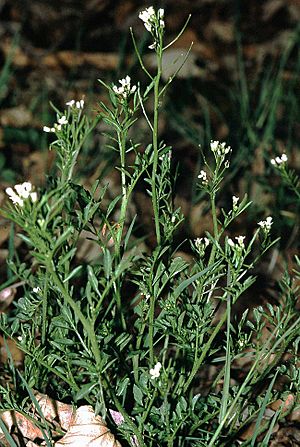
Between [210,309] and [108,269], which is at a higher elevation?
[108,269]

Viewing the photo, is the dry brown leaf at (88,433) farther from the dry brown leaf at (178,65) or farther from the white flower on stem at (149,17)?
the dry brown leaf at (178,65)

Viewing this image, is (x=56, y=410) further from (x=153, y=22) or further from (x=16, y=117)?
(x=16, y=117)

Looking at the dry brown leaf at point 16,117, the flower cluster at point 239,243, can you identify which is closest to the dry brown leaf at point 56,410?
the flower cluster at point 239,243

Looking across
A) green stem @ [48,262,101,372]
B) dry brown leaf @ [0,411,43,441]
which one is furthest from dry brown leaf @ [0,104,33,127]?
green stem @ [48,262,101,372]

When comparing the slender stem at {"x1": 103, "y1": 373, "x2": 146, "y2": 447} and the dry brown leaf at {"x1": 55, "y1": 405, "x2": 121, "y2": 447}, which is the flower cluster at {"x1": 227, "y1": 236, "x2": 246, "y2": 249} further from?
the dry brown leaf at {"x1": 55, "y1": 405, "x2": 121, "y2": 447}

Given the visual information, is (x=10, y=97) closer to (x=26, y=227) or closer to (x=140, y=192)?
(x=140, y=192)

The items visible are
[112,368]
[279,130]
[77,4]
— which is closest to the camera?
[112,368]

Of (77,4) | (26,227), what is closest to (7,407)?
(26,227)

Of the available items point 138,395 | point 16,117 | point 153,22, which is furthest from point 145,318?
point 16,117
